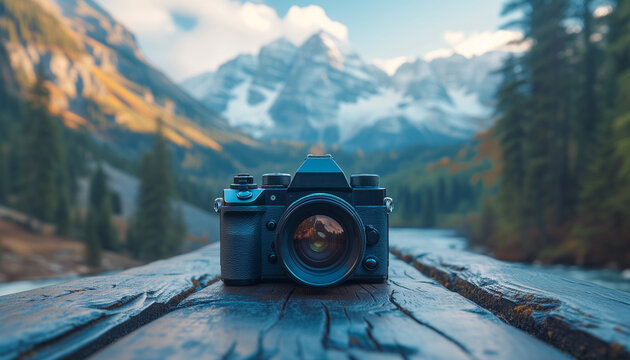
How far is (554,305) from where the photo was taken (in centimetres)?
131

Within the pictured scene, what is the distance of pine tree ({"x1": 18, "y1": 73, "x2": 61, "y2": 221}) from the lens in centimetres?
3238

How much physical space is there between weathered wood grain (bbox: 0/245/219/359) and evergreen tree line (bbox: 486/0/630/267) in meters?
23.4

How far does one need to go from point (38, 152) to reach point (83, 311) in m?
38.5

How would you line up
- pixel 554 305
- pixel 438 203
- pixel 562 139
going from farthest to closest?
pixel 438 203 < pixel 562 139 < pixel 554 305

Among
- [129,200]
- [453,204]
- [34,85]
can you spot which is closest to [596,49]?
[34,85]

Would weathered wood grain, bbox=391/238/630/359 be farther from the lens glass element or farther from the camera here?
the lens glass element

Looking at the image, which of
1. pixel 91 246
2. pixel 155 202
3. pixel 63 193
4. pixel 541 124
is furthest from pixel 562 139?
pixel 63 193

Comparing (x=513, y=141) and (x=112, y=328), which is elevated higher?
(x=513, y=141)

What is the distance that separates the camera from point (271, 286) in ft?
6.31

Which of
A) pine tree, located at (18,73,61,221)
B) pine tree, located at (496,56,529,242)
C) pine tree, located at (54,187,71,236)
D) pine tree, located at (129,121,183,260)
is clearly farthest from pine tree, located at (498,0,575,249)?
pine tree, located at (54,187,71,236)

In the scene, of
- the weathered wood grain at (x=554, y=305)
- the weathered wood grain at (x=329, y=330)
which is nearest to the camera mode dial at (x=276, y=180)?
the weathered wood grain at (x=329, y=330)

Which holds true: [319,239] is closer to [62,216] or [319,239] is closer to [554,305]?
[554,305]

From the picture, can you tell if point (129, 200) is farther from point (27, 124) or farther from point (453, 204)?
point (453, 204)

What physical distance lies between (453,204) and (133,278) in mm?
81104
